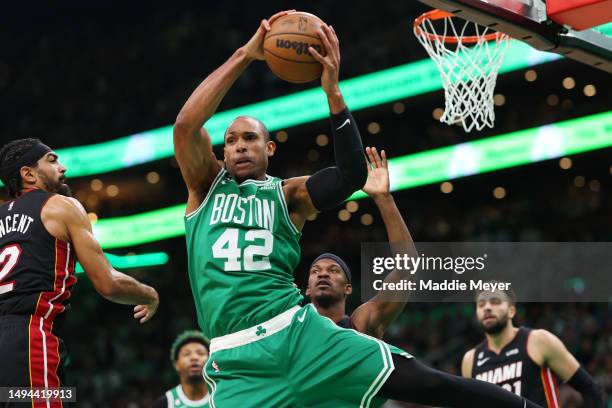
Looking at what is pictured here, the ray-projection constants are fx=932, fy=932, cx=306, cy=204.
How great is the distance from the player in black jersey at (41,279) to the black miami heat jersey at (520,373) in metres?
3.43

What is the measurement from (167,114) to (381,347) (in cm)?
1794

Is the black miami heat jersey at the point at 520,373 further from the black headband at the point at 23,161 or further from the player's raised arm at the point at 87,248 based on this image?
the black headband at the point at 23,161

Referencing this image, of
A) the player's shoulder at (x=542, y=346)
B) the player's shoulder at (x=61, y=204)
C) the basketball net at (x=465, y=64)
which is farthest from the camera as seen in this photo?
the player's shoulder at (x=542, y=346)

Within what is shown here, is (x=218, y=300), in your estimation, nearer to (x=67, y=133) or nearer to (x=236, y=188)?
(x=236, y=188)

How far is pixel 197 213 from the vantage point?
456 centimetres

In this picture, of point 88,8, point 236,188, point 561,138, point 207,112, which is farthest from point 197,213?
point 88,8

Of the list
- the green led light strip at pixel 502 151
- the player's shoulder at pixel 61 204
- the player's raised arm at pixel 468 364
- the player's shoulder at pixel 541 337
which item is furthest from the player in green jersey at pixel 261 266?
the green led light strip at pixel 502 151

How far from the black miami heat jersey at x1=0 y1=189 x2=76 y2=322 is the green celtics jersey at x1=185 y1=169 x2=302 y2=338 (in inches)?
26.4

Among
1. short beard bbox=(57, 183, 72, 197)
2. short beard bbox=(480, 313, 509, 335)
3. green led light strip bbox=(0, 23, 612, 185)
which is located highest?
green led light strip bbox=(0, 23, 612, 185)

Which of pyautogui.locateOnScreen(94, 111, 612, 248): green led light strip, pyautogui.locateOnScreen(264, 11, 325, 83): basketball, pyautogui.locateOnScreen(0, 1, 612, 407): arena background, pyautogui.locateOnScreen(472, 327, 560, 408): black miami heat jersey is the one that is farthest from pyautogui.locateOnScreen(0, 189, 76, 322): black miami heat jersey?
pyautogui.locateOnScreen(94, 111, 612, 248): green led light strip

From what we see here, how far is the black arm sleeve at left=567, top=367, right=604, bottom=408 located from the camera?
674 cm

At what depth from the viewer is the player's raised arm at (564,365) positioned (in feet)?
22.2

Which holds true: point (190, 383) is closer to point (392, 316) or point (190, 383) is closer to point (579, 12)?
point (392, 316)

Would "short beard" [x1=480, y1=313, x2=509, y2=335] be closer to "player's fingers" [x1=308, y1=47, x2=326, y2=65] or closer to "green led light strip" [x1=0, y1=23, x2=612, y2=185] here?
"player's fingers" [x1=308, y1=47, x2=326, y2=65]
